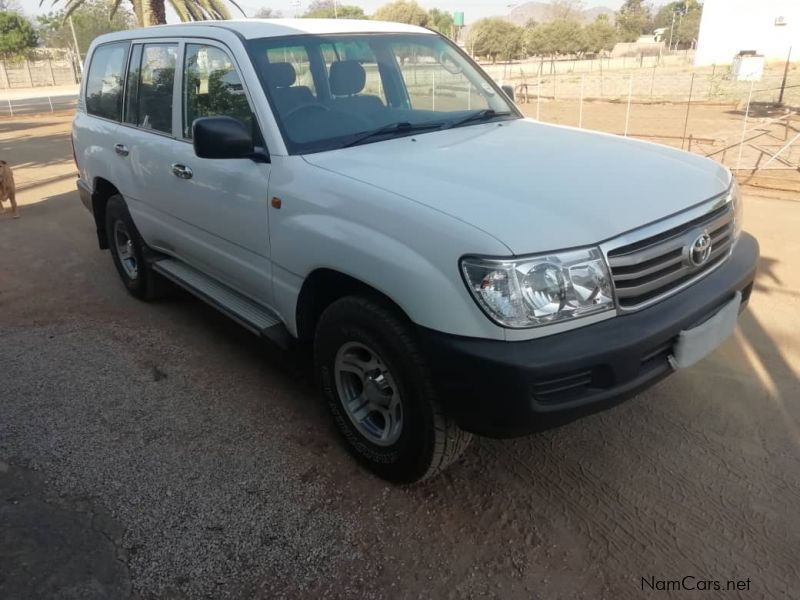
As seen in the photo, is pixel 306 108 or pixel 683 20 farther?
pixel 683 20

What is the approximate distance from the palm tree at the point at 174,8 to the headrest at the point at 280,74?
52.6 ft

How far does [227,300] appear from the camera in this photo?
12.4 ft

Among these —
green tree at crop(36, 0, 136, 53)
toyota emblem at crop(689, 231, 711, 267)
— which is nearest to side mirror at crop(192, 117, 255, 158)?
toyota emblem at crop(689, 231, 711, 267)

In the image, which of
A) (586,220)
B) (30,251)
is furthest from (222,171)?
(30,251)

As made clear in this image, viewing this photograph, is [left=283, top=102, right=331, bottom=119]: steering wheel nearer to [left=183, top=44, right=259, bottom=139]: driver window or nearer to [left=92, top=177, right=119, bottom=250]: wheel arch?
[left=183, top=44, right=259, bottom=139]: driver window

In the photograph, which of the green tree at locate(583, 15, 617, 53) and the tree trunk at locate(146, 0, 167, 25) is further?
the green tree at locate(583, 15, 617, 53)

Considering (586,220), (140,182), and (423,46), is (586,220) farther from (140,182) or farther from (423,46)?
(140,182)

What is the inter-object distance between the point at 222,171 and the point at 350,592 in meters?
2.14

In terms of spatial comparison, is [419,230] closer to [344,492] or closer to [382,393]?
[382,393]

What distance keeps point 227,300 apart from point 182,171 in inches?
31.0

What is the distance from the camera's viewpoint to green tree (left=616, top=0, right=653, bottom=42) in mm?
94188

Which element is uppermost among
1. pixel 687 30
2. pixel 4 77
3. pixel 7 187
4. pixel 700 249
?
pixel 700 249

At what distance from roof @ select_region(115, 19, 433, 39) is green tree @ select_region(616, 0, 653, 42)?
97.3m

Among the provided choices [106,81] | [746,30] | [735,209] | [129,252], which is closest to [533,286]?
[735,209]
